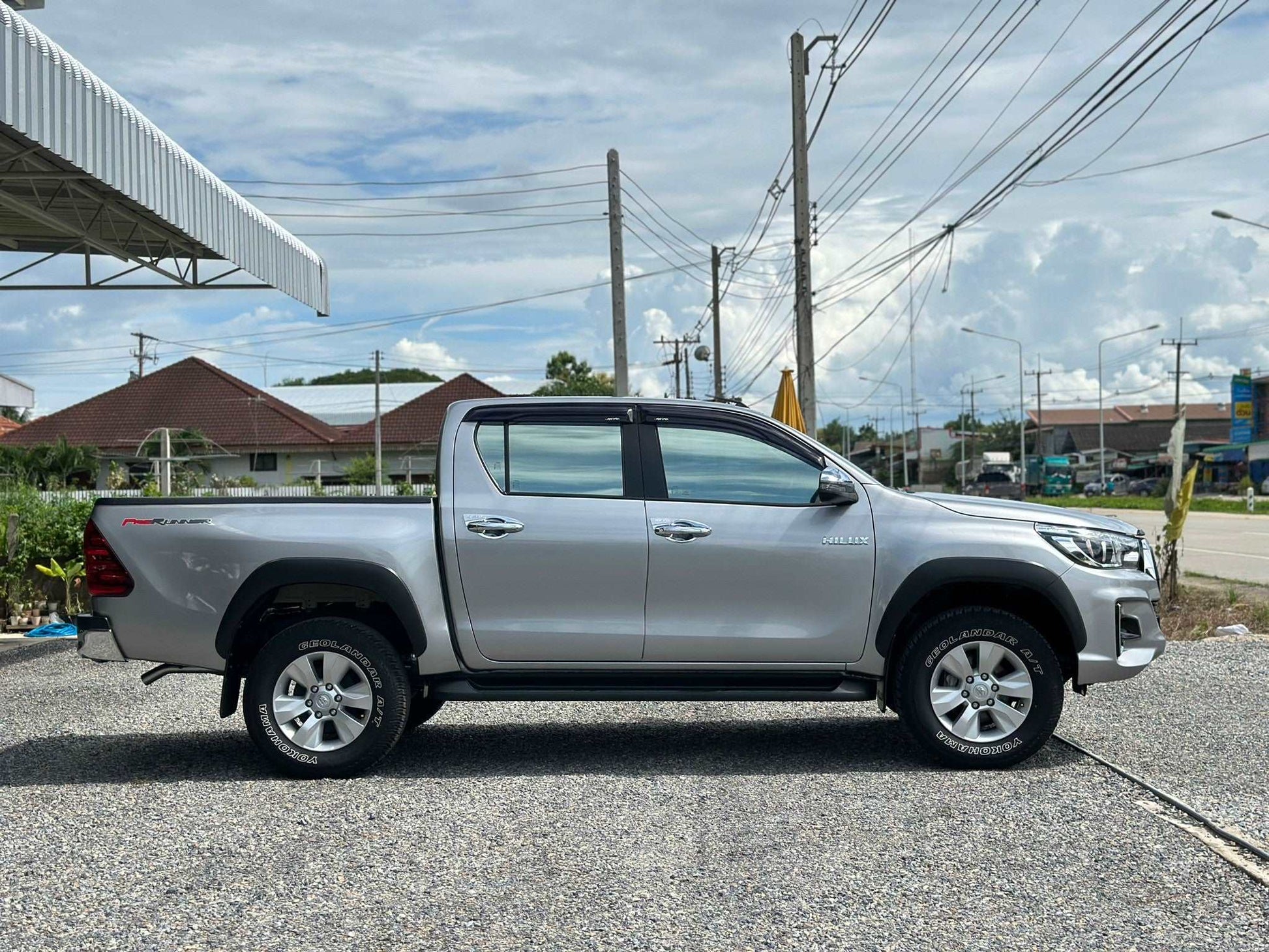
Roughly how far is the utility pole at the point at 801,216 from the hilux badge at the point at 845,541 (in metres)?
14.0

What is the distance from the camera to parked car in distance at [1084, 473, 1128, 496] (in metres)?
84.6

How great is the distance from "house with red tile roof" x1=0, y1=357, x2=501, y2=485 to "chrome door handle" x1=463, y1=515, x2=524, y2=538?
1859 inches

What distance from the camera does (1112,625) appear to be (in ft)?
23.7

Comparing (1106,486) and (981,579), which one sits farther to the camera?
(1106,486)

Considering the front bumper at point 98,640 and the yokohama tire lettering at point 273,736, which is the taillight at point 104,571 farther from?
the yokohama tire lettering at point 273,736

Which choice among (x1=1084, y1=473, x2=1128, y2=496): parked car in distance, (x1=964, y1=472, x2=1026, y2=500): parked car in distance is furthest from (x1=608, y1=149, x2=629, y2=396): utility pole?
(x1=1084, y1=473, x2=1128, y2=496): parked car in distance

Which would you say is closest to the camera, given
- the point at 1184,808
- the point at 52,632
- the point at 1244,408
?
the point at 1184,808

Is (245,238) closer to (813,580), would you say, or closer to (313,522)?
(313,522)

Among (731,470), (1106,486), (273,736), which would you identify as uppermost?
(731,470)

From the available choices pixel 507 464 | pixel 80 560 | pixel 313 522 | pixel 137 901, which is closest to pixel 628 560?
pixel 507 464

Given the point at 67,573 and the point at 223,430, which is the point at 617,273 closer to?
the point at 67,573

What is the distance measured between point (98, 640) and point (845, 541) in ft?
12.7

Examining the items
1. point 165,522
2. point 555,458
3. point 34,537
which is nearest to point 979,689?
point 555,458

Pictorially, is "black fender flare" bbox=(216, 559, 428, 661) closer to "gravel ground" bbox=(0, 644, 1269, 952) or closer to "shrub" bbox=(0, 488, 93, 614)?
"gravel ground" bbox=(0, 644, 1269, 952)
